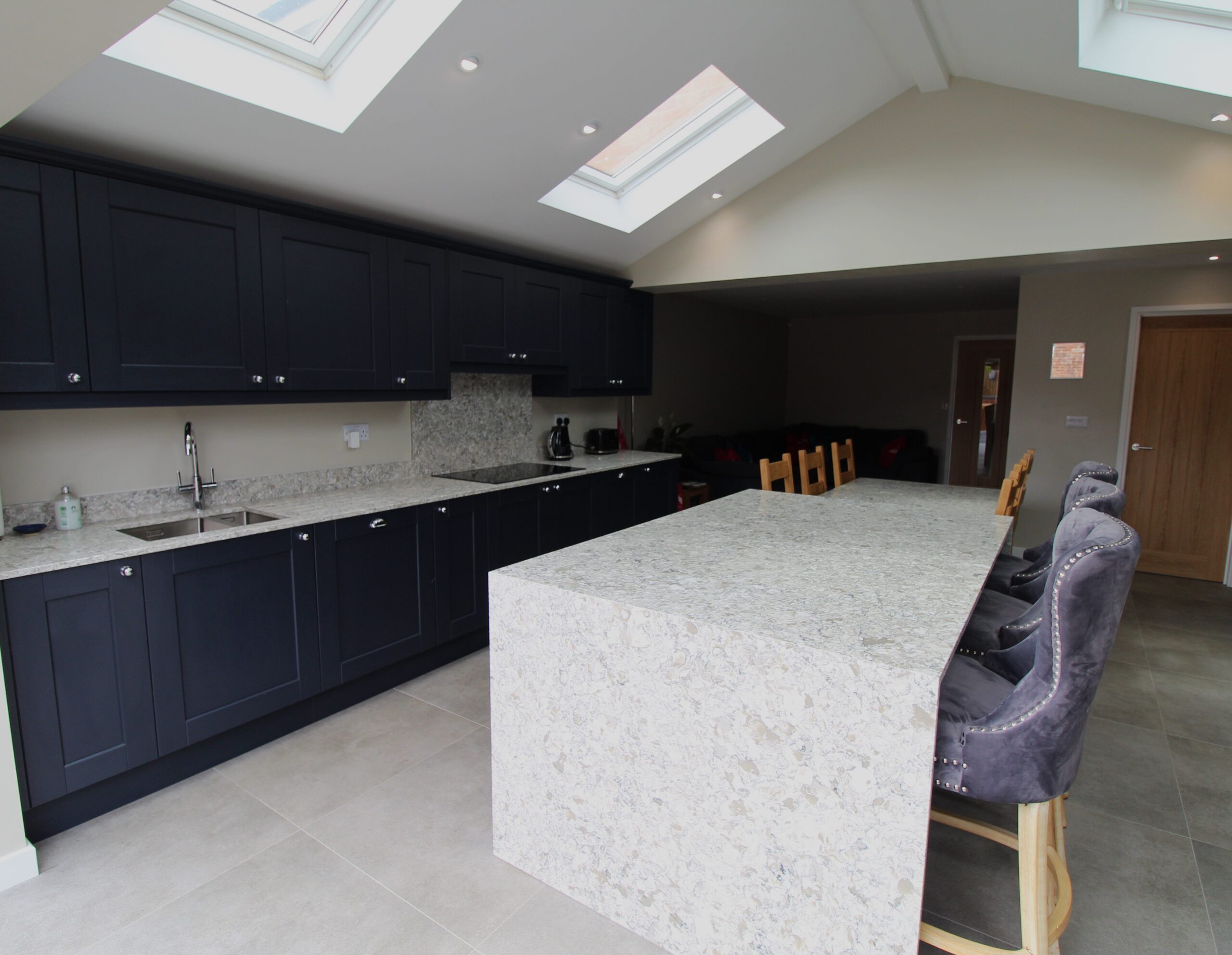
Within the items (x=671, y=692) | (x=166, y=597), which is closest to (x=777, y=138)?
(x=671, y=692)

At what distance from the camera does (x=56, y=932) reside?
1.67 meters

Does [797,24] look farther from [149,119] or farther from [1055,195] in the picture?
[149,119]

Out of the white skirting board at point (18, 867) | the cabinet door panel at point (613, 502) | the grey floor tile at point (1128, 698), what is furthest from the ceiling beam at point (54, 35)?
the grey floor tile at point (1128, 698)

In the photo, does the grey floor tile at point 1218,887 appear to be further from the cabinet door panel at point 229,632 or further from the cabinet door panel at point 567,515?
the cabinet door panel at point 229,632

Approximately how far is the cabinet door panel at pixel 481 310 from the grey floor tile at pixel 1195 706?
351 cm

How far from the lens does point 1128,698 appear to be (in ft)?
9.82

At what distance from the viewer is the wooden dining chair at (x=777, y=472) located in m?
3.48

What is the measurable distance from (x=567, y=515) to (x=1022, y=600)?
237 cm

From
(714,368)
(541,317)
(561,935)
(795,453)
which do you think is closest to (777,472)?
(541,317)

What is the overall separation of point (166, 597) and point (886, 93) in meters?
4.04

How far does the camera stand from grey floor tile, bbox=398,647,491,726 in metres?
2.86

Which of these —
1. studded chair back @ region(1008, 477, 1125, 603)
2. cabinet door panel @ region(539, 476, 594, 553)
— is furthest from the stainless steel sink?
studded chair back @ region(1008, 477, 1125, 603)

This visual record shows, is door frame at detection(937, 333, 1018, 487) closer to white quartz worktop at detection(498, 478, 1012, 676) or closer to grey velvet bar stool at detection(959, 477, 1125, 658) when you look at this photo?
white quartz worktop at detection(498, 478, 1012, 676)

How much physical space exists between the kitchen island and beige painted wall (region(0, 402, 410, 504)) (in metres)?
1.73
